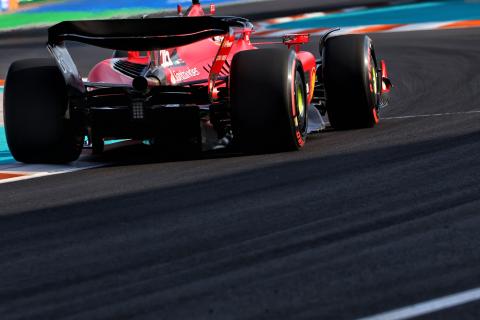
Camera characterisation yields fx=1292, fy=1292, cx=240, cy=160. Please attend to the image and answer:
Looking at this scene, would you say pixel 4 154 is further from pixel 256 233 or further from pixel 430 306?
pixel 430 306

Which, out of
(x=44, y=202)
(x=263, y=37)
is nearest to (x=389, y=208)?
(x=44, y=202)

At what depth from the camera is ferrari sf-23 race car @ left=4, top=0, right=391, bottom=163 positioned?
8.75 metres

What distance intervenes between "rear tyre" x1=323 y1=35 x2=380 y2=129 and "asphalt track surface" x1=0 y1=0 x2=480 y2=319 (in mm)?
259

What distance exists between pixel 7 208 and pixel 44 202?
227 millimetres

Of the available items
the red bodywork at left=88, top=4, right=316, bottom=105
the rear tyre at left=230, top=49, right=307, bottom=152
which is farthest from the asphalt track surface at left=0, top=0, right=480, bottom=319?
the red bodywork at left=88, top=4, right=316, bottom=105

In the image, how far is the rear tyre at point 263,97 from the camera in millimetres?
8688

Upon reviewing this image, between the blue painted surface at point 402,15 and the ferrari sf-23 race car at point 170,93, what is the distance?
12.8 metres

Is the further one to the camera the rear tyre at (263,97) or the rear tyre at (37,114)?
the rear tyre at (37,114)

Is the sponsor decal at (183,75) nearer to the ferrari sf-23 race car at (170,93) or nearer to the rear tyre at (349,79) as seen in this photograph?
the ferrari sf-23 race car at (170,93)

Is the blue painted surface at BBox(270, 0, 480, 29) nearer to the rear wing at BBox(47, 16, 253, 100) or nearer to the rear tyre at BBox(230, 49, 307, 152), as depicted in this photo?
the rear wing at BBox(47, 16, 253, 100)

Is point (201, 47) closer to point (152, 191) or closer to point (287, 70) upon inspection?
point (287, 70)

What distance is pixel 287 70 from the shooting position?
875 cm

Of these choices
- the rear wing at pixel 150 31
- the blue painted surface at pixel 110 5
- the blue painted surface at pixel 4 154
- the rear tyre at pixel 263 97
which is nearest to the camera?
the rear tyre at pixel 263 97

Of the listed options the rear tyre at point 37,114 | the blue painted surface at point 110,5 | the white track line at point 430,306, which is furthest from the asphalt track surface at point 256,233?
the blue painted surface at point 110,5
